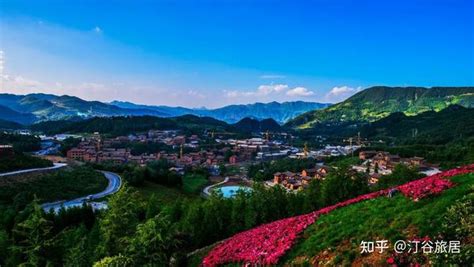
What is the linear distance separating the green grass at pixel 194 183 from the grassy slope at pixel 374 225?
8045 centimetres

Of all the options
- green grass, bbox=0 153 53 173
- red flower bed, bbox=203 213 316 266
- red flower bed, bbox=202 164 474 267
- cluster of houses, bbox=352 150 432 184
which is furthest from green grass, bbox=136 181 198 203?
red flower bed, bbox=202 164 474 267

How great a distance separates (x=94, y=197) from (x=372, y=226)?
220ft

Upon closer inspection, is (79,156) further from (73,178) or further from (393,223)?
(393,223)

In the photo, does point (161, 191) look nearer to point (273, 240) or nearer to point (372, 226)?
point (273, 240)

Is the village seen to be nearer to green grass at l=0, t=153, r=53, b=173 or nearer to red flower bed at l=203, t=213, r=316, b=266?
green grass at l=0, t=153, r=53, b=173

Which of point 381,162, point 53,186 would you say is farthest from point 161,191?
point 381,162

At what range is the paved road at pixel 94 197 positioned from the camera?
216ft

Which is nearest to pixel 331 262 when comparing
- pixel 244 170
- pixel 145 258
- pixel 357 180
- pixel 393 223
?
pixel 393 223

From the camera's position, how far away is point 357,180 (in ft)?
157

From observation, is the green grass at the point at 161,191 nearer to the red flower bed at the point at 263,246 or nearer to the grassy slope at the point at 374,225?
the red flower bed at the point at 263,246

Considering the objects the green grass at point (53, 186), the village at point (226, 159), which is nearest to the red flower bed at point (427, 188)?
the green grass at point (53, 186)

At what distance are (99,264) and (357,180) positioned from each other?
36.0 meters

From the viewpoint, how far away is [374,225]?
18.0m

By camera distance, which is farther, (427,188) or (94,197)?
(94,197)
